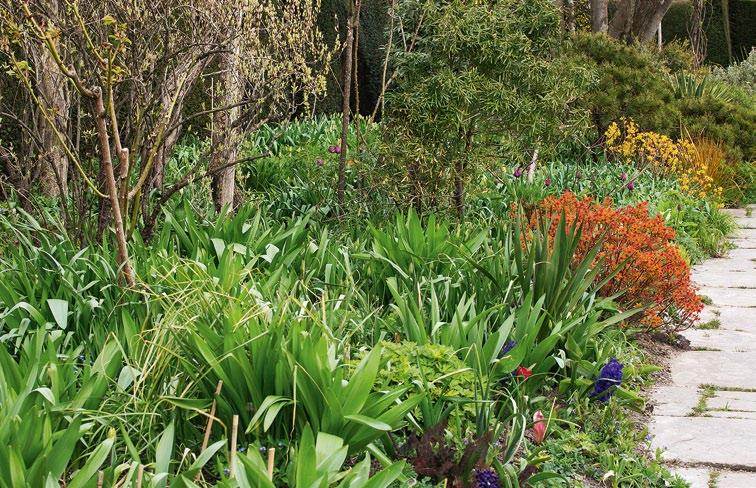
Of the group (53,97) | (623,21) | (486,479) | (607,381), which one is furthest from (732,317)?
(623,21)

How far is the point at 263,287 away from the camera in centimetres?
405

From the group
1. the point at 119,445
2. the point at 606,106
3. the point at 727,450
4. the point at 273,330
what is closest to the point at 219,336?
the point at 273,330

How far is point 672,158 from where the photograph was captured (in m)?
9.54

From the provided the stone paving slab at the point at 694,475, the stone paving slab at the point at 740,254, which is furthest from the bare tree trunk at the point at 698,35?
the stone paving slab at the point at 694,475

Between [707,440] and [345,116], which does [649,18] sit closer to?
[345,116]

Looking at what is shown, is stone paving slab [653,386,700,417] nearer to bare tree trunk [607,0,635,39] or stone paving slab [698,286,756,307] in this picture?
stone paving slab [698,286,756,307]

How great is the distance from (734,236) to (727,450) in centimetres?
542

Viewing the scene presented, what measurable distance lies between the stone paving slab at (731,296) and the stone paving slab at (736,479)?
111 inches

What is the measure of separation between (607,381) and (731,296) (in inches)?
110

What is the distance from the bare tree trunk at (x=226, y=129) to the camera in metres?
5.94

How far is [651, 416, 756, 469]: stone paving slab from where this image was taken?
12.3 feet

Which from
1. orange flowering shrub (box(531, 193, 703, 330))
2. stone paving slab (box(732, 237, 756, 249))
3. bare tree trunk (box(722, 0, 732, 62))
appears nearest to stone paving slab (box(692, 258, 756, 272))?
stone paving slab (box(732, 237, 756, 249))

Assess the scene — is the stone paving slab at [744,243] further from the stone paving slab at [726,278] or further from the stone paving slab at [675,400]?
the stone paving slab at [675,400]

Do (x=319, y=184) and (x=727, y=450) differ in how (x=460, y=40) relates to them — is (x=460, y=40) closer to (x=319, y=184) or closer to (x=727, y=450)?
(x=319, y=184)
